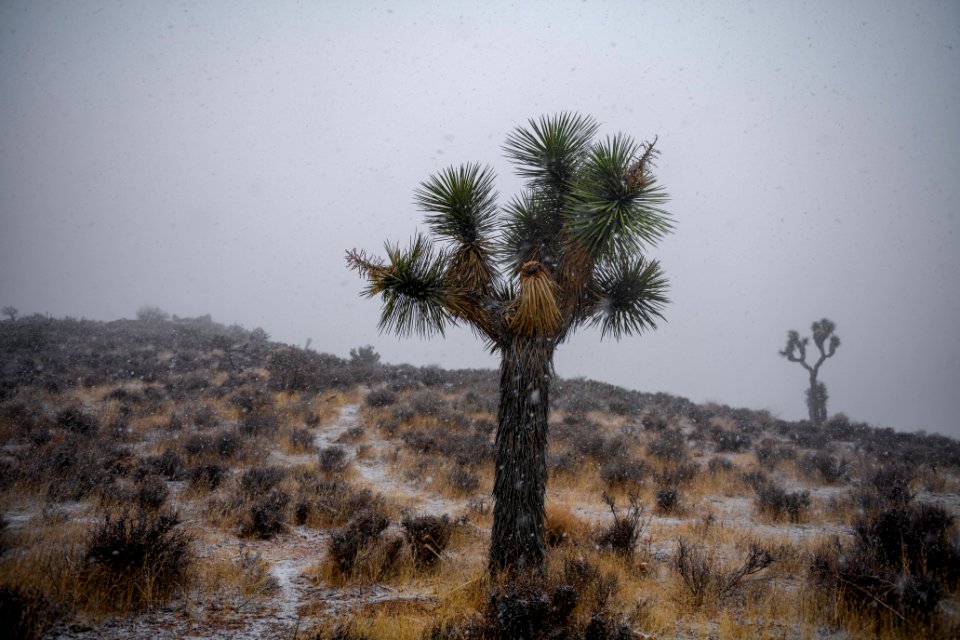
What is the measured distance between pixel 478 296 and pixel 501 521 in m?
3.09

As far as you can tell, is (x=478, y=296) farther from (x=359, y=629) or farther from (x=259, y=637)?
(x=259, y=637)

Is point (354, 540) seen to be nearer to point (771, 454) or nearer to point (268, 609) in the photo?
point (268, 609)

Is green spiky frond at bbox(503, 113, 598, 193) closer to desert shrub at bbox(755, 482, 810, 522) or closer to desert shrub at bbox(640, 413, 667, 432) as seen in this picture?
desert shrub at bbox(755, 482, 810, 522)

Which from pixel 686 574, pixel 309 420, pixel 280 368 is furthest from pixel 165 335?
pixel 686 574

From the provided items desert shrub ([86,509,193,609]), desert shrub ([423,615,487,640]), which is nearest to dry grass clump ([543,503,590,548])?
desert shrub ([423,615,487,640])

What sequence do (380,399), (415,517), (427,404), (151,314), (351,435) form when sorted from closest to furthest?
(415,517) → (351,435) → (427,404) → (380,399) → (151,314)

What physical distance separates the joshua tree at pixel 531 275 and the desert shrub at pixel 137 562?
3606 millimetres

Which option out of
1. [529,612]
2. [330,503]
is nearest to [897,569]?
[529,612]

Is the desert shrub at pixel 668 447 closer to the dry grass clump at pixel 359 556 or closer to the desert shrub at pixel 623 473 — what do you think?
the desert shrub at pixel 623 473

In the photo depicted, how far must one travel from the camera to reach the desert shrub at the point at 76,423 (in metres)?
10.3

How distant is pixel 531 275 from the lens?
5484 mm

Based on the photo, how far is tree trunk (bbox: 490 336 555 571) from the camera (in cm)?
545

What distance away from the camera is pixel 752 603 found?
478cm

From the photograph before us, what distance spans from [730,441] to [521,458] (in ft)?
41.9
